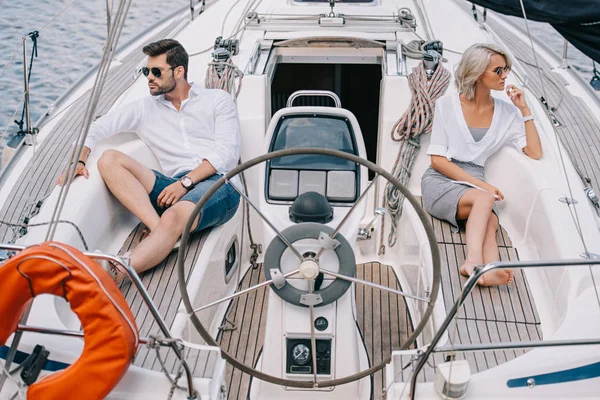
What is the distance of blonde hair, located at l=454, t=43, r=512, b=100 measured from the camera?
8.75ft

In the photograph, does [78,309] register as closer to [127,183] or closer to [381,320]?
[127,183]

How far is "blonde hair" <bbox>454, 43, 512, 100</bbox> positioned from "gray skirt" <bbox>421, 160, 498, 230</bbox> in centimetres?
36

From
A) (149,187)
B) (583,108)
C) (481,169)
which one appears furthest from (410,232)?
(583,108)

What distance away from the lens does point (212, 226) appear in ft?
9.41

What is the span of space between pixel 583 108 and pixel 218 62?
8.50 ft

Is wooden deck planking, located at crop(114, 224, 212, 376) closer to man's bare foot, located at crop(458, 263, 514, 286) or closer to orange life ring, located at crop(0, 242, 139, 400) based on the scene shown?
orange life ring, located at crop(0, 242, 139, 400)

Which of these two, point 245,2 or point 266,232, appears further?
point 245,2

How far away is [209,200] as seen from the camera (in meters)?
2.69

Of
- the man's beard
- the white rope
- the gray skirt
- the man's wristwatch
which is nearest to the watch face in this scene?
→ the man's wristwatch

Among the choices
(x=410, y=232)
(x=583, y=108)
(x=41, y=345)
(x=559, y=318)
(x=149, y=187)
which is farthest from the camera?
(x=583, y=108)

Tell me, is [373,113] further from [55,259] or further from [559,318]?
[55,259]

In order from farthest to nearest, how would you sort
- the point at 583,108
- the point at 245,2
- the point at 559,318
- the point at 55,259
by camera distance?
1. the point at 245,2
2. the point at 583,108
3. the point at 559,318
4. the point at 55,259

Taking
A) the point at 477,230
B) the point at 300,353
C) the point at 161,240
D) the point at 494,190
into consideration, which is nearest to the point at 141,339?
the point at 300,353

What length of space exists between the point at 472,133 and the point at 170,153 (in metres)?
1.37
